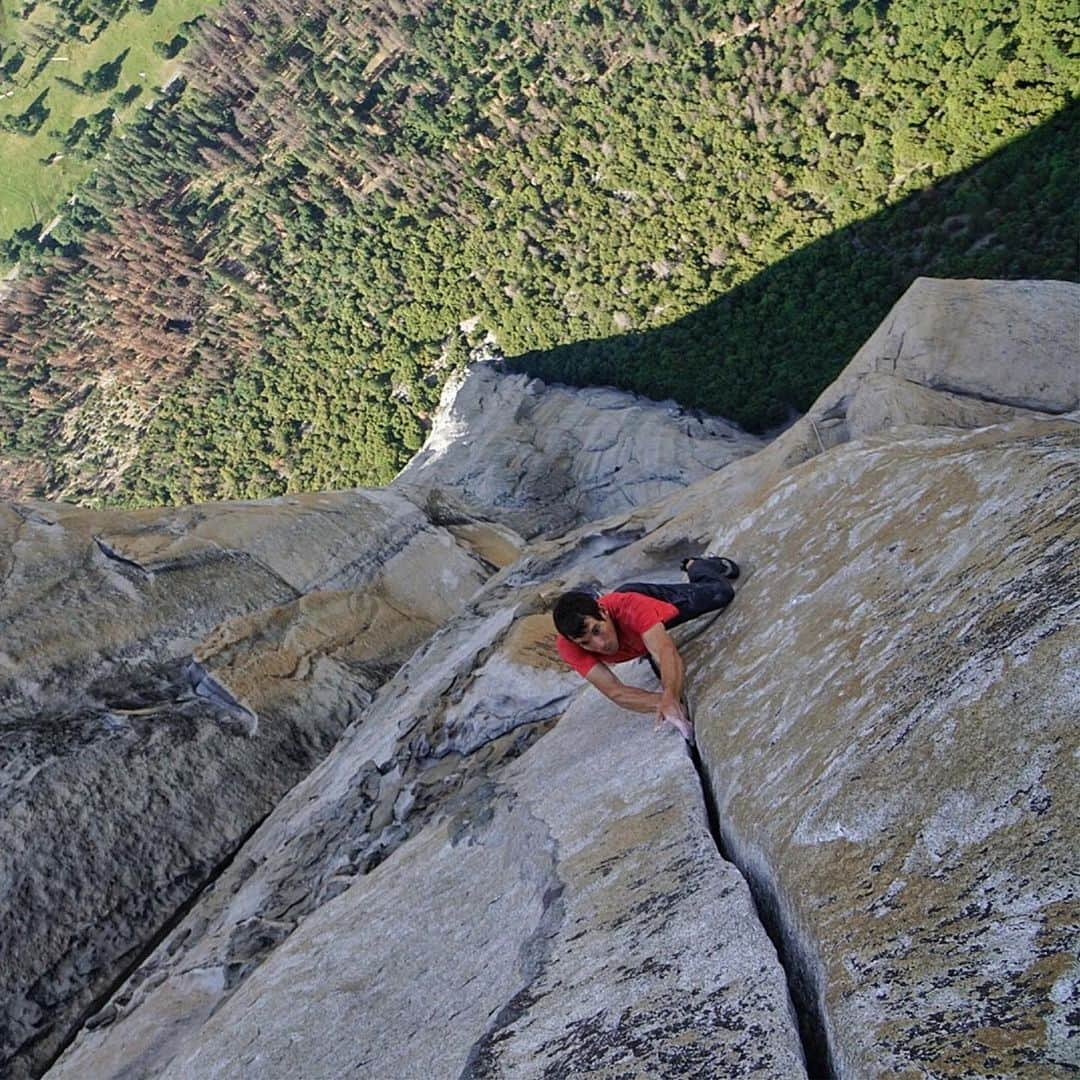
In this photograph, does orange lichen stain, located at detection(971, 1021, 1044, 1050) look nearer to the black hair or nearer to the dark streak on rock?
the dark streak on rock

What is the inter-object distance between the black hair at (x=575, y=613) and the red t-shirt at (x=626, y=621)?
492 mm

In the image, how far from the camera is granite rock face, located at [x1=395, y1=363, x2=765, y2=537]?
3838 centimetres

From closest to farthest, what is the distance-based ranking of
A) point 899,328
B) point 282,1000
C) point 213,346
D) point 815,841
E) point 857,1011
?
point 857,1011 < point 815,841 < point 282,1000 < point 899,328 < point 213,346

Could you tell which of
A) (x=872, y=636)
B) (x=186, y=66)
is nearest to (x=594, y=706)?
(x=872, y=636)

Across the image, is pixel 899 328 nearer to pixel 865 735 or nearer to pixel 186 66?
pixel 865 735

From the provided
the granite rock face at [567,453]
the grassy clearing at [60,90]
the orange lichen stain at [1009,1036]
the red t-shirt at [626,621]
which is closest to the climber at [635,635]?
the red t-shirt at [626,621]

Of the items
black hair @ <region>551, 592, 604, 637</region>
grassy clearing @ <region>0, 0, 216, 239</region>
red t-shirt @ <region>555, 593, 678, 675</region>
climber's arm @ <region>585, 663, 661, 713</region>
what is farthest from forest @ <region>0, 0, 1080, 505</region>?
black hair @ <region>551, 592, 604, 637</region>

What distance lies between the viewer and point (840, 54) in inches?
1725

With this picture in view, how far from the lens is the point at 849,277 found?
40344 mm

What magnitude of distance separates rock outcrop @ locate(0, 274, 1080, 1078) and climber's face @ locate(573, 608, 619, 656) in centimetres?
122

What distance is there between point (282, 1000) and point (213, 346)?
74.9 m

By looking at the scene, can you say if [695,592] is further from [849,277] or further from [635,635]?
[849,277]

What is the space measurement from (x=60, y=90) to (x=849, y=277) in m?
103

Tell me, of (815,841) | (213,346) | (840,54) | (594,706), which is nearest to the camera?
(815,841)
